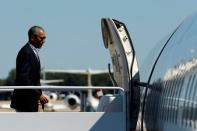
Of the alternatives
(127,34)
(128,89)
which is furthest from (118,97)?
(127,34)

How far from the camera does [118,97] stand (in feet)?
37.6

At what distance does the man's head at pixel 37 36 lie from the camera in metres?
11.9

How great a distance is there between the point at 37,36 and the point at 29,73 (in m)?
0.56

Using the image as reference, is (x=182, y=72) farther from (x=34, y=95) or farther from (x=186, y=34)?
(x=34, y=95)

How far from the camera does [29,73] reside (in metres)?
11.8

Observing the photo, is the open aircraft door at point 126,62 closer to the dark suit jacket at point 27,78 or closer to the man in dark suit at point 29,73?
the man in dark suit at point 29,73

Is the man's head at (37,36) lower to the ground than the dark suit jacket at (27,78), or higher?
higher

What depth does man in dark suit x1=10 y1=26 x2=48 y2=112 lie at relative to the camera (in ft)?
38.7

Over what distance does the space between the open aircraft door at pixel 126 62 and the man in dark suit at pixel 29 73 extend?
1.01 metres

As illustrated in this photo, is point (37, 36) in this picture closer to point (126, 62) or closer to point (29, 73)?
point (29, 73)

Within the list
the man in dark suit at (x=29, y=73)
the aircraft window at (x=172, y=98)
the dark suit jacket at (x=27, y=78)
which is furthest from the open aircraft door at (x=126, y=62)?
the dark suit jacket at (x=27, y=78)

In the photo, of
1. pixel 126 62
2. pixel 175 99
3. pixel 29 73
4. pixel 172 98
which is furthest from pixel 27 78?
pixel 175 99

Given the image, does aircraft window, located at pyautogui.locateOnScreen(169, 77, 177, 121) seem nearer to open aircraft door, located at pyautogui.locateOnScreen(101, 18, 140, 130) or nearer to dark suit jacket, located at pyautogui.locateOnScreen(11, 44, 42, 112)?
open aircraft door, located at pyautogui.locateOnScreen(101, 18, 140, 130)

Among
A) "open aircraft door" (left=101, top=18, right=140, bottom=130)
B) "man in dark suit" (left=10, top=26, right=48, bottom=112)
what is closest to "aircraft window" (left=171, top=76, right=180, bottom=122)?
"open aircraft door" (left=101, top=18, right=140, bottom=130)
